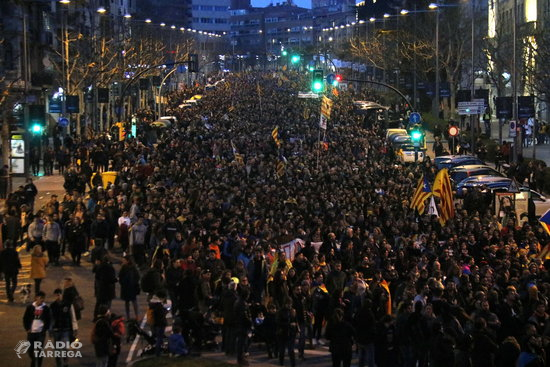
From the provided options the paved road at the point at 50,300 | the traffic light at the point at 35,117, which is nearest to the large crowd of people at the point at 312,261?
the paved road at the point at 50,300

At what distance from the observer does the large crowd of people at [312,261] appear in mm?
16328

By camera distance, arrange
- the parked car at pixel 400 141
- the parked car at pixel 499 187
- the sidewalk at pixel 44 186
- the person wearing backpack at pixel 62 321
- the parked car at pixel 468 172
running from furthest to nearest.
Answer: the parked car at pixel 400 141 < the parked car at pixel 468 172 < the sidewalk at pixel 44 186 < the parked car at pixel 499 187 < the person wearing backpack at pixel 62 321

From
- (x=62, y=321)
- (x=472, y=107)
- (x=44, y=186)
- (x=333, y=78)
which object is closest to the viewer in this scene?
(x=62, y=321)

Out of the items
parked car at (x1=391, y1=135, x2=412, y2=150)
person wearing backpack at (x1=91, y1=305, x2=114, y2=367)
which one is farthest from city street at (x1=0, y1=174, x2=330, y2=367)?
parked car at (x1=391, y1=135, x2=412, y2=150)

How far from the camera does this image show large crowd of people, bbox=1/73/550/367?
16328 mm

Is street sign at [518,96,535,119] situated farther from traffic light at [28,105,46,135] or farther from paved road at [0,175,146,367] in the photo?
paved road at [0,175,146,367]

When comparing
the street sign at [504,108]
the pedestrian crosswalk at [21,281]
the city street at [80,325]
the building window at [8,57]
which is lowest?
the city street at [80,325]

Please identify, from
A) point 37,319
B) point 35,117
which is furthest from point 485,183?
point 37,319

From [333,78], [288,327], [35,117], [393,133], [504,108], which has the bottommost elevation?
[288,327]

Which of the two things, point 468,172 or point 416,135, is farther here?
point 416,135

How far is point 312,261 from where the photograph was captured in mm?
21047

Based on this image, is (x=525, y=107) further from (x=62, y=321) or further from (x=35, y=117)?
(x=62, y=321)

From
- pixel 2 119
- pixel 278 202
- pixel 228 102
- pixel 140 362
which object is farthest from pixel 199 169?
pixel 228 102

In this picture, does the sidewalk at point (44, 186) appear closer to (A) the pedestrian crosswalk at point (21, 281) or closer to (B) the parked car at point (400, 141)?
(A) the pedestrian crosswalk at point (21, 281)
